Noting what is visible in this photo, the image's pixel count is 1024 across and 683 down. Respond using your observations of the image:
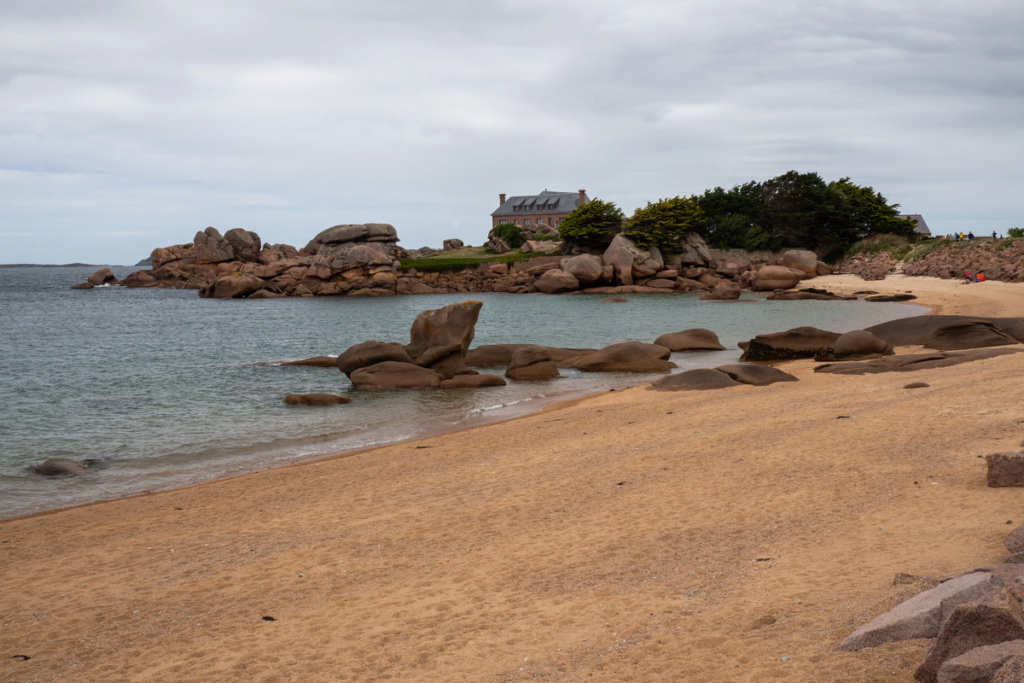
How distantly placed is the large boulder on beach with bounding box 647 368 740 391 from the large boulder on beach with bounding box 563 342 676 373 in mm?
5391

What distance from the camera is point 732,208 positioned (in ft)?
300

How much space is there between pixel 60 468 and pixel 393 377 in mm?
10738

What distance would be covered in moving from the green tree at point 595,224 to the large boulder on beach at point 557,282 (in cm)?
884

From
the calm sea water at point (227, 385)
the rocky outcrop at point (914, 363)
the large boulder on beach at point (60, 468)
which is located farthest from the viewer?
the rocky outcrop at point (914, 363)

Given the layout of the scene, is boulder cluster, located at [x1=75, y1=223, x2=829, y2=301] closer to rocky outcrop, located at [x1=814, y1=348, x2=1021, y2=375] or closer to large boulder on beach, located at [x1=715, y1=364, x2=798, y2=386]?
rocky outcrop, located at [x1=814, y1=348, x2=1021, y2=375]

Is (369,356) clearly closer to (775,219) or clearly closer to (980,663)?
(980,663)

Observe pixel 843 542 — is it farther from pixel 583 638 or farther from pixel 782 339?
pixel 782 339

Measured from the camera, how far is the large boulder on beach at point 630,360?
1016 inches

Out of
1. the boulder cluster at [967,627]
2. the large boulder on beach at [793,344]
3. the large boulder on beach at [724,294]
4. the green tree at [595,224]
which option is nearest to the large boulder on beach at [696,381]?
the large boulder on beach at [793,344]

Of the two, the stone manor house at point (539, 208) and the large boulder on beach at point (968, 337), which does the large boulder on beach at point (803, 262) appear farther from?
the large boulder on beach at point (968, 337)

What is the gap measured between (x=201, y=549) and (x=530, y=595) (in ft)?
14.6

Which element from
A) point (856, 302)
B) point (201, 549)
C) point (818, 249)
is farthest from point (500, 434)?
point (818, 249)

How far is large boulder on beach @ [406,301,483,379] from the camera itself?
2522 centimetres

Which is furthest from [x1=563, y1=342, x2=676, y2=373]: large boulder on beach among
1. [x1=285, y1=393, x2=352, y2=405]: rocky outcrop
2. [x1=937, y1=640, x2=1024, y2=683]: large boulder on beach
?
[x1=937, y1=640, x2=1024, y2=683]: large boulder on beach
